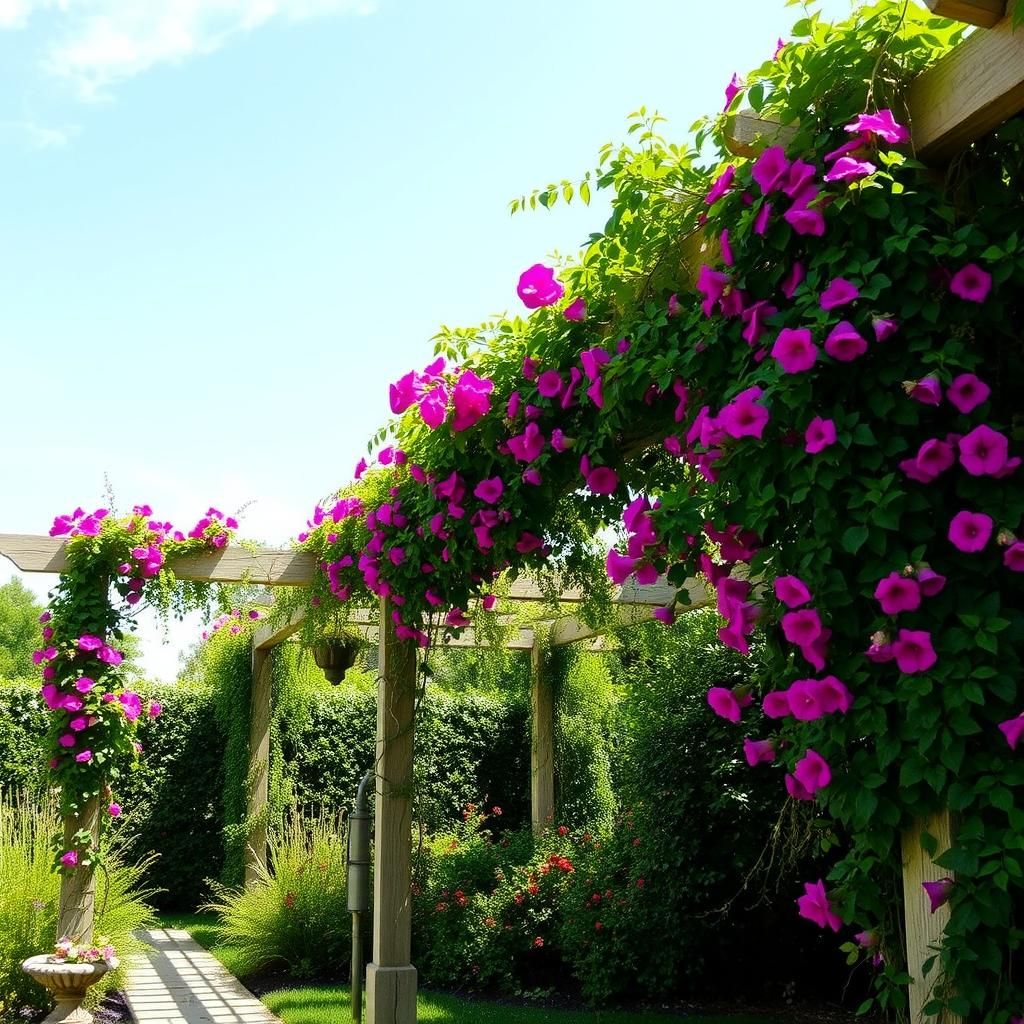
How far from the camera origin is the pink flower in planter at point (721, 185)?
6.98 feet

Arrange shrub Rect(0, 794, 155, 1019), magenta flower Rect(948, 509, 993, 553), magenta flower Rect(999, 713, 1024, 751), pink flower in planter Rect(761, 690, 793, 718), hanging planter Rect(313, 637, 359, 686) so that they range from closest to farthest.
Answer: magenta flower Rect(999, 713, 1024, 751) → magenta flower Rect(948, 509, 993, 553) → pink flower in planter Rect(761, 690, 793, 718) → shrub Rect(0, 794, 155, 1019) → hanging planter Rect(313, 637, 359, 686)

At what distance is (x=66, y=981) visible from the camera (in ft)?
16.7

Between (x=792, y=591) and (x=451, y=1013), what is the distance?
14.8 ft

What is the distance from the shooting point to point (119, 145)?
216 inches

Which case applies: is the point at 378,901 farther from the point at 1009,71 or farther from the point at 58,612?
the point at 1009,71

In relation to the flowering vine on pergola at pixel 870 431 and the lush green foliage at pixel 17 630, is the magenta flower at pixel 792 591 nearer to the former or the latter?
the flowering vine on pergola at pixel 870 431

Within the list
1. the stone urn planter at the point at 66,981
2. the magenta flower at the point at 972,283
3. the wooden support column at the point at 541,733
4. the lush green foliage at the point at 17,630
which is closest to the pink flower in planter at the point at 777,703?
the magenta flower at the point at 972,283

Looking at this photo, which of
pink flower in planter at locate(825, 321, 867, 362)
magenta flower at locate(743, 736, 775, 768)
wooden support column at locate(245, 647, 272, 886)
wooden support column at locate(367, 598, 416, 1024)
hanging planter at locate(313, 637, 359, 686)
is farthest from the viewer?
wooden support column at locate(245, 647, 272, 886)

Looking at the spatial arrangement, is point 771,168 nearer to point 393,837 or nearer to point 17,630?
point 393,837

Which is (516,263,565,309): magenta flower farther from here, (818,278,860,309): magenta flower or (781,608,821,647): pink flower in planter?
(781,608,821,647): pink flower in planter

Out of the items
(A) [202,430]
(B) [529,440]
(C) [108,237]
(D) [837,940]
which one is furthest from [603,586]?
(A) [202,430]

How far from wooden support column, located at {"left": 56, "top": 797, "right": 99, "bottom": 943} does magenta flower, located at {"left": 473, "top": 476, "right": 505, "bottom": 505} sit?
11.4 ft

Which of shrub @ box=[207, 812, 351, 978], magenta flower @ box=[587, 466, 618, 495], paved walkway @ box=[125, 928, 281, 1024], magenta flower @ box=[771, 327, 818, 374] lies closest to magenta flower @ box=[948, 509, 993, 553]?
magenta flower @ box=[771, 327, 818, 374]

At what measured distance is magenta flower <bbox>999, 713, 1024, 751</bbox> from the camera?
5.10ft
